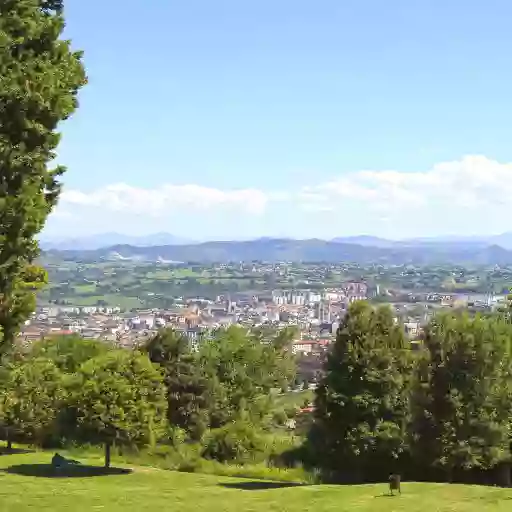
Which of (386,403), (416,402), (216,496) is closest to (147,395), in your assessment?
(216,496)

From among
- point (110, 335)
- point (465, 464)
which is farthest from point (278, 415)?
point (110, 335)

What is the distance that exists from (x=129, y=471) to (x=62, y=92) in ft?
53.8

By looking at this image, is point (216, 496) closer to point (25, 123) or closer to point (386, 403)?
point (386, 403)

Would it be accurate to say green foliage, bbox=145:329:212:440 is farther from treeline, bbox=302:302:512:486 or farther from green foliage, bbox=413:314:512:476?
green foliage, bbox=413:314:512:476

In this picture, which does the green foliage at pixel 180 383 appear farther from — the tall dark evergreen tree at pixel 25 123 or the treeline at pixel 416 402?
the tall dark evergreen tree at pixel 25 123

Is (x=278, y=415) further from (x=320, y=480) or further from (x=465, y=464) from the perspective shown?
(x=465, y=464)

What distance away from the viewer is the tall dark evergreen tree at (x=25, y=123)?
12.1 metres

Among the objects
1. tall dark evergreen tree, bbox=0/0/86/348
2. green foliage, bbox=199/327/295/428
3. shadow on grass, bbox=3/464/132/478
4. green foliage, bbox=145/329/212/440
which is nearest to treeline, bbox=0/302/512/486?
shadow on grass, bbox=3/464/132/478

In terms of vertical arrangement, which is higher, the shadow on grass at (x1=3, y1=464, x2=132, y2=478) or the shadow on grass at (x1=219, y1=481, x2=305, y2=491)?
the shadow on grass at (x1=219, y1=481, x2=305, y2=491)

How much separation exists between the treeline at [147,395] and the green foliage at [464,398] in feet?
31.9

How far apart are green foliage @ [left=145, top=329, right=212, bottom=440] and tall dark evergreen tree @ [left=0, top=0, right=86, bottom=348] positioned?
26.1 meters

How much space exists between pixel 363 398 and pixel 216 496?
5.39 metres

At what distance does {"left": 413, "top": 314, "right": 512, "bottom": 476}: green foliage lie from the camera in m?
21.1

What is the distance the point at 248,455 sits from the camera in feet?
108
